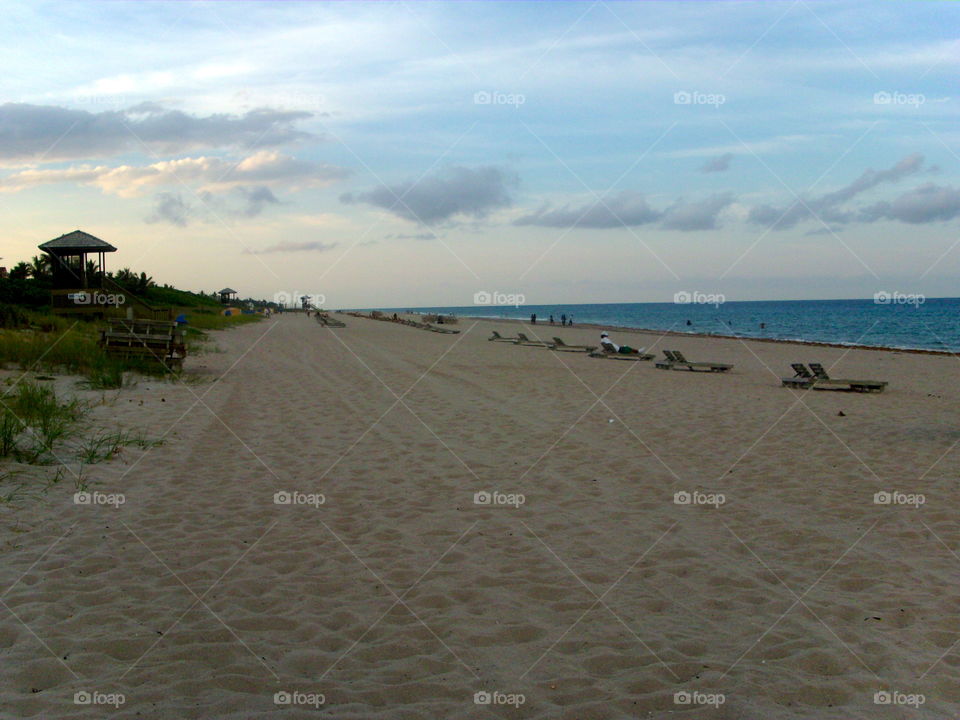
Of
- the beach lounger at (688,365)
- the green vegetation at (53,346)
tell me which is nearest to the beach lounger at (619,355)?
A: the beach lounger at (688,365)

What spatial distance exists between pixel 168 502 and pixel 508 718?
443cm

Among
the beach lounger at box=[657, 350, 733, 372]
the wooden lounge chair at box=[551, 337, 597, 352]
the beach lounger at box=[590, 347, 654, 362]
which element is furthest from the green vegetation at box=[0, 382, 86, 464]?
the wooden lounge chair at box=[551, 337, 597, 352]

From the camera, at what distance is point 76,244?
77.7 ft

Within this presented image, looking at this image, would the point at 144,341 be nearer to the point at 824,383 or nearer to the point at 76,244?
the point at 76,244

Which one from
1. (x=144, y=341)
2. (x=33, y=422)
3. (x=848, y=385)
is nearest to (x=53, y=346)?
(x=144, y=341)

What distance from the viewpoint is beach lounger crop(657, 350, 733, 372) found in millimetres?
20891

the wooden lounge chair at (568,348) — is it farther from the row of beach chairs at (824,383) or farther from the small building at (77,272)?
the small building at (77,272)

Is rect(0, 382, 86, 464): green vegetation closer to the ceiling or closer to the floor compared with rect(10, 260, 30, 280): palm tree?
closer to the floor

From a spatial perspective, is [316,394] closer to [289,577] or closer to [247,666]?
[289,577]

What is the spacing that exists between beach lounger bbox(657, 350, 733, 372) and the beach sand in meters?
10.0

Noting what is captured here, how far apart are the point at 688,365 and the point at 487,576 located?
55.9 ft

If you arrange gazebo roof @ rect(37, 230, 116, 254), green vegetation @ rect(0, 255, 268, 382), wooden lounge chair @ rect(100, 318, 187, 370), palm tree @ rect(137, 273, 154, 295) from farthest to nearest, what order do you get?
palm tree @ rect(137, 273, 154, 295) → gazebo roof @ rect(37, 230, 116, 254) → wooden lounge chair @ rect(100, 318, 187, 370) → green vegetation @ rect(0, 255, 268, 382)

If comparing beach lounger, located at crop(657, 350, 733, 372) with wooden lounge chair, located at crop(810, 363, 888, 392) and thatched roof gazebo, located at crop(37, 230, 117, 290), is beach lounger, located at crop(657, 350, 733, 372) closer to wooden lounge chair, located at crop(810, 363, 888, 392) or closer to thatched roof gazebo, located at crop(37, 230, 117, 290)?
wooden lounge chair, located at crop(810, 363, 888, 392)

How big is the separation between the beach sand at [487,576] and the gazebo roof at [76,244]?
15992mm
